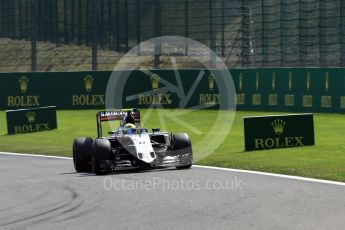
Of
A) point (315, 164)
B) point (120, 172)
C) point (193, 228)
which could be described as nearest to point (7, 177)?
point (120, 172)

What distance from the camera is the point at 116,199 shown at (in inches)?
510

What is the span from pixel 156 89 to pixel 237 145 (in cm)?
2119

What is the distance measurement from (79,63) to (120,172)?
173ft

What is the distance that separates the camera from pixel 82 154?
17.8 m

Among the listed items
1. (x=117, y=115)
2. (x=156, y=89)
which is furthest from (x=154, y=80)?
(x=117, y=115)

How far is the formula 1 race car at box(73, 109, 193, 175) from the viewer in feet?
55.2

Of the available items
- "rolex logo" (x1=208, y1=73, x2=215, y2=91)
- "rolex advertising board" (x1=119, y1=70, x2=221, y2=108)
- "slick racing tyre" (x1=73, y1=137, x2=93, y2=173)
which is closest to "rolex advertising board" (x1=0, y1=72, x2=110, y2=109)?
"rolex advertising board" (x1=119, y1=70, x2=221, y2=108)

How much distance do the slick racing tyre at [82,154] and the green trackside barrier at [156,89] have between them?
20.1 m

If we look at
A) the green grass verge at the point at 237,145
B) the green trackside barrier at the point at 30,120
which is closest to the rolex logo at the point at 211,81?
the green grass verge at the point at 237,145

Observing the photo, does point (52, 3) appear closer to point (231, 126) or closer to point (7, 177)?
point (231, 126)

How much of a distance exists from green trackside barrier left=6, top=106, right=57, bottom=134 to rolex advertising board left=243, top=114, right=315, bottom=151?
542 inches

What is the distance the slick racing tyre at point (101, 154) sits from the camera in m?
16.6

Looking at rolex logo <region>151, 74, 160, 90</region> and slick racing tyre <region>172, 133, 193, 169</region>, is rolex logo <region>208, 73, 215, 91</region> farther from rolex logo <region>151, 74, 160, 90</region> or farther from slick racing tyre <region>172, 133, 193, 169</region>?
slick racing tyre <region>172, 133, 193, 169</region>

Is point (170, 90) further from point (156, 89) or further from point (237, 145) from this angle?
point (237, 145)
